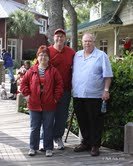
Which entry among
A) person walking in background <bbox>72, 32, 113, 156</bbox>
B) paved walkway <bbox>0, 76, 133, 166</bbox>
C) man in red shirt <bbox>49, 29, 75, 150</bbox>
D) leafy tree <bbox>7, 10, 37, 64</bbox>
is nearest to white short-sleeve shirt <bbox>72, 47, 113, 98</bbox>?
person walking in background <bbox>72, 32, 113, 156</bbox>

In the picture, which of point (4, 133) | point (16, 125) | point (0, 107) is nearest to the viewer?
point (4, 133)

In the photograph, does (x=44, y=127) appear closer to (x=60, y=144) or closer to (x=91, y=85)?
(x=60, y=144)

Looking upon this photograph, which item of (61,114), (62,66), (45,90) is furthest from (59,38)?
(61,114)

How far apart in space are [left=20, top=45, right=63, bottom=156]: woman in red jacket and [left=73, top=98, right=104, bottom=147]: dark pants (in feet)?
1.50

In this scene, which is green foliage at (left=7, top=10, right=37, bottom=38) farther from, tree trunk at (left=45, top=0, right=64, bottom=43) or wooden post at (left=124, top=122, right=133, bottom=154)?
wooden post at (left=124, top=122, right=133, bottom=154)

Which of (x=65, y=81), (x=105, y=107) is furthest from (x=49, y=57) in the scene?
(x=105, y=107)

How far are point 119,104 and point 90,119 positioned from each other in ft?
2.18

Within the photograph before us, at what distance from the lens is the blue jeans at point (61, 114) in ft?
25.3

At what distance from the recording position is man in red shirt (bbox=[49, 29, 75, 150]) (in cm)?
757

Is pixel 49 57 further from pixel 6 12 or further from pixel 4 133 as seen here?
pixel 6 12

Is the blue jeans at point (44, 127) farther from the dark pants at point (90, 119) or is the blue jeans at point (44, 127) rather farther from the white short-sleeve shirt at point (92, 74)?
the white short-sleeve shirt at point (92, 74)

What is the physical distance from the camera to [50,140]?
7453 mm

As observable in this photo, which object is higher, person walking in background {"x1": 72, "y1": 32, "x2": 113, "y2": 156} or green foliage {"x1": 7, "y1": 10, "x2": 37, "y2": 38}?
green foliage {"x1": 7, "y1": 10, "x2": 37, "y2": 38}

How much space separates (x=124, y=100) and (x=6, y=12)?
40936 mm
